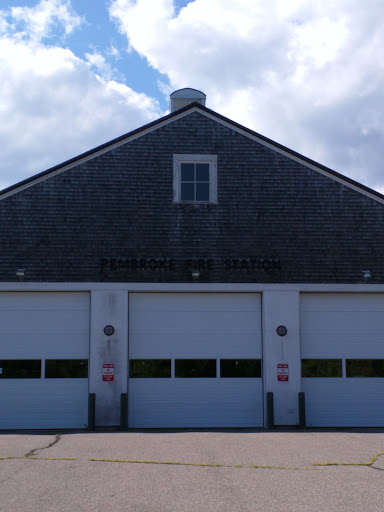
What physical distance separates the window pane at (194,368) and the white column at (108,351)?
4.44ft

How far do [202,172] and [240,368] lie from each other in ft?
17.4

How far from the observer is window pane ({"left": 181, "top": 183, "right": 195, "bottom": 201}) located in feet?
56.4

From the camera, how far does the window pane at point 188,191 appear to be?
1719 cm

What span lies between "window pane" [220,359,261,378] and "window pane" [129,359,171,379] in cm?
142

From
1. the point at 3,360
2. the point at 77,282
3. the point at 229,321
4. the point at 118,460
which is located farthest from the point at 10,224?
the point at 118,460

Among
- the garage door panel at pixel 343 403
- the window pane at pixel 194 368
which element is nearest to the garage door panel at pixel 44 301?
the window pane at pixel 194 368

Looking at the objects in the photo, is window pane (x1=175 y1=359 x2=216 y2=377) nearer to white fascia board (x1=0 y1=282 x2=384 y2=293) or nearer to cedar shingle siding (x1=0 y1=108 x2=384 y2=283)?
white fascia board (x1=0 y1=282 x2=384 y2=293)

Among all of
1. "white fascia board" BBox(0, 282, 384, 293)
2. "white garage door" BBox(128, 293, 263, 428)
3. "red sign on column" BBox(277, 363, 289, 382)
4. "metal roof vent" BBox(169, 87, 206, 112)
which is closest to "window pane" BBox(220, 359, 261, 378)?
"white garage door" BBox(128, 293, 263, 428)

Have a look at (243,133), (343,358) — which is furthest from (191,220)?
(343,358)

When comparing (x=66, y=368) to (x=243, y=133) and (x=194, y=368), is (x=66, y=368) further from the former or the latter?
(x=243, y=133)

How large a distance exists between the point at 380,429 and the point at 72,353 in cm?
788

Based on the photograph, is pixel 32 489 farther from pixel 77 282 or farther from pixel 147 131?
pixel 147 131

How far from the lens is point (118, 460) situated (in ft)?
32.9

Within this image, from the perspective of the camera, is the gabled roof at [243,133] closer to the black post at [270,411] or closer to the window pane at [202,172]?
the window pane at [202,172]
